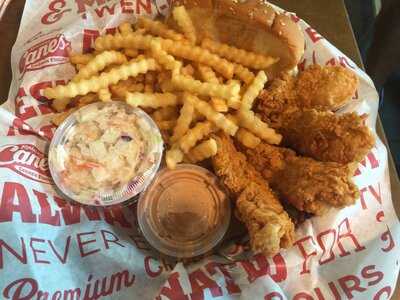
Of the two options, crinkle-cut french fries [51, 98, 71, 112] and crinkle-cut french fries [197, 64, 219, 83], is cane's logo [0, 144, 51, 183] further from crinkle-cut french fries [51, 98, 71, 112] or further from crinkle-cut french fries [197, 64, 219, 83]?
crinkle-cut french fries [197, 64, 219, 83]

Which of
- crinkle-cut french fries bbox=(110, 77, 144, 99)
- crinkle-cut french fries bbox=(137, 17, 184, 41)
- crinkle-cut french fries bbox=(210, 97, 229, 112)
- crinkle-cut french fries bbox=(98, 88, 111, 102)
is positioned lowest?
crinkle-cut french fries bbox=(110, 77, 144, 99)

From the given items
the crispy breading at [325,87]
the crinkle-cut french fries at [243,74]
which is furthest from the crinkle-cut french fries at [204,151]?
the crispy breading at [325,87]

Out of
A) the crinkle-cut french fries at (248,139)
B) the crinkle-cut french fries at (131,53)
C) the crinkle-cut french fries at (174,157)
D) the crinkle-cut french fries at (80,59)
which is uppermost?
the crinkle-cut french fries at (131,53)

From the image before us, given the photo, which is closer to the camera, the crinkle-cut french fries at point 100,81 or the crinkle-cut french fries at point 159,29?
the crinkle-cut french fries at point 100,81

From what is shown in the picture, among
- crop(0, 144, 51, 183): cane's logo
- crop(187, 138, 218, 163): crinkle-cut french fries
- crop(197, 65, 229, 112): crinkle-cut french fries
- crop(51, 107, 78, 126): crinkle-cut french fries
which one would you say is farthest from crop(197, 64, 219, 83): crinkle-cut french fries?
crop(0, 144, 51, 183): cane's logo

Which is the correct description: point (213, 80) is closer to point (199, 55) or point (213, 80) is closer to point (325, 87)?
point (199, 55)

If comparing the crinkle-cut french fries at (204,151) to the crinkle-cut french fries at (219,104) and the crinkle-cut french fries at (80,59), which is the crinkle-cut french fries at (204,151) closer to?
the crinkle-cut french fries at (219,104)
